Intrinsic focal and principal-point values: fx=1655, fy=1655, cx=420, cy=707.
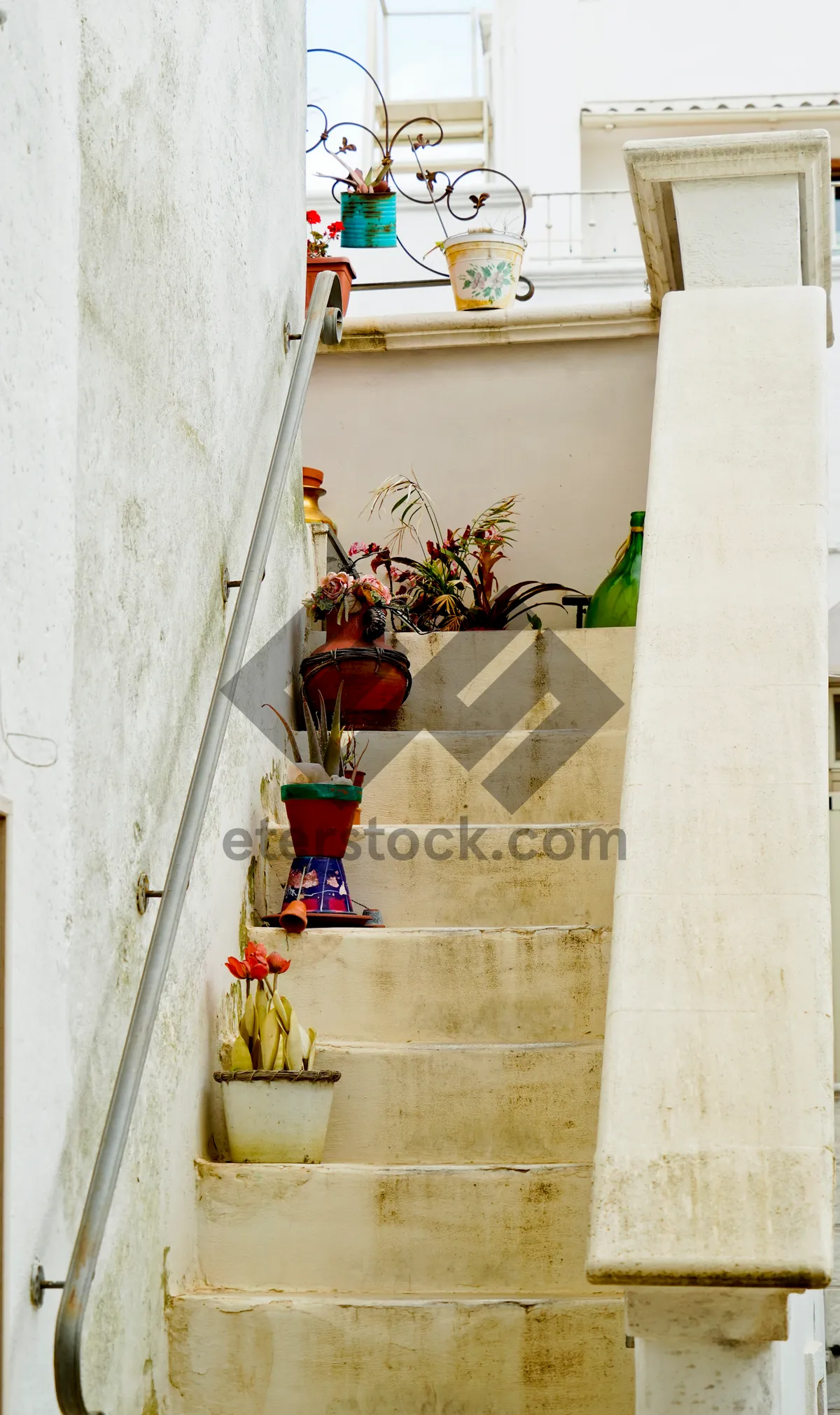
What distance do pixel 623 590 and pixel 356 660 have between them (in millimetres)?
842

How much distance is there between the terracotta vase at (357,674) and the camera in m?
3.74

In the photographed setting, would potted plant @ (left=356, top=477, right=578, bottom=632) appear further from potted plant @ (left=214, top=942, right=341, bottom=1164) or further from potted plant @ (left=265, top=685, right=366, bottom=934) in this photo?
potted plant @ (left=214, top=942, right=341, bottom=1164)

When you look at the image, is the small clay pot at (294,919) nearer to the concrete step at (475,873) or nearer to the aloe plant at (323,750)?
the concrete step at (475,873)

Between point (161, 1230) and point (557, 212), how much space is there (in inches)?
338

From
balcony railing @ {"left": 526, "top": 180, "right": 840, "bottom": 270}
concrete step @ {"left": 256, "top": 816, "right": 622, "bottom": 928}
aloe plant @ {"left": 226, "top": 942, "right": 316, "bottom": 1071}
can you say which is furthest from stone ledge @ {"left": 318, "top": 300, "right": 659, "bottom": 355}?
balcony railing @ {"left": 526, "top": 180, "right": 840, "bottom": 270}

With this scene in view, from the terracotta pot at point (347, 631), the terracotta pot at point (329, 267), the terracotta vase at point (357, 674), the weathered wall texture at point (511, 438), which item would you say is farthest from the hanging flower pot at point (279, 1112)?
the terracotta pot at point (329, 267)

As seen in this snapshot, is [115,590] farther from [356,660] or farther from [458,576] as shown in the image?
[458,576]

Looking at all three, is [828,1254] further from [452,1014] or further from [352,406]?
[352,406]

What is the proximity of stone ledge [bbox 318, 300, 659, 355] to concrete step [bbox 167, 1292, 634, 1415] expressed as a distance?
3.15 m

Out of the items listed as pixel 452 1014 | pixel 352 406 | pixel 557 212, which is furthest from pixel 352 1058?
pixel 557 212

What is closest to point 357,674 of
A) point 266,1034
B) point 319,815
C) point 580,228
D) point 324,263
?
point 319,815

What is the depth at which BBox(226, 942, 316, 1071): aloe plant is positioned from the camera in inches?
105

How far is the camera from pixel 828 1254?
1510mm

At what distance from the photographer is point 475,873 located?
322 centimetres
